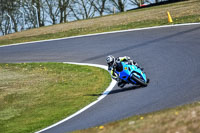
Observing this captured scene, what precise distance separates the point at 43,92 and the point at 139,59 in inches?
173

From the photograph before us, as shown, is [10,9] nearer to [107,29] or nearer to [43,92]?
[107,29]

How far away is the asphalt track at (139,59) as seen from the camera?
1118 cm

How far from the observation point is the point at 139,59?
19109 mm

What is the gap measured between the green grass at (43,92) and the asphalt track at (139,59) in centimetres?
95

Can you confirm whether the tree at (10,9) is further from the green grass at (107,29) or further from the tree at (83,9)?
the green grass at (107,29)

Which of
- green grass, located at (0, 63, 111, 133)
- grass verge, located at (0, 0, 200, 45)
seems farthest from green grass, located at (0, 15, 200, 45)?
green grass, located at (0, 63, 111, 133)

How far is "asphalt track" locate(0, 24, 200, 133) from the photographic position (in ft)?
36.7

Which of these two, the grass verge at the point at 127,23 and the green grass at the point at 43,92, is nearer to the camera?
the green grass at the point at 43,92

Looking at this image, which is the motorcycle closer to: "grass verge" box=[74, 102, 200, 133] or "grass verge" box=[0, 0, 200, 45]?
"grass verge" box=[74, 102, 200, 133]

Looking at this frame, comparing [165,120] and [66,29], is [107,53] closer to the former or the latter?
[66,29]

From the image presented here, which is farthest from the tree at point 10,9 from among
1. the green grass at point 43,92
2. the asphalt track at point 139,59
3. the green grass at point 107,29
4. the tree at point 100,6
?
the green grass at point 43,92

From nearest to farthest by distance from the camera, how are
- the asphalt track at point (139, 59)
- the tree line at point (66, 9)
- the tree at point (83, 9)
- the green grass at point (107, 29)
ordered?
the asphalt track at point (139, 59) < the green grass at point (107, 29) < the tree line at point (66, 9) < the tree at point (83, 9)

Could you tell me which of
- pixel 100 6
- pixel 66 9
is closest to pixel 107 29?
pixel 66 9

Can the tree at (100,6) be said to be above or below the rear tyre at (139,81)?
above
